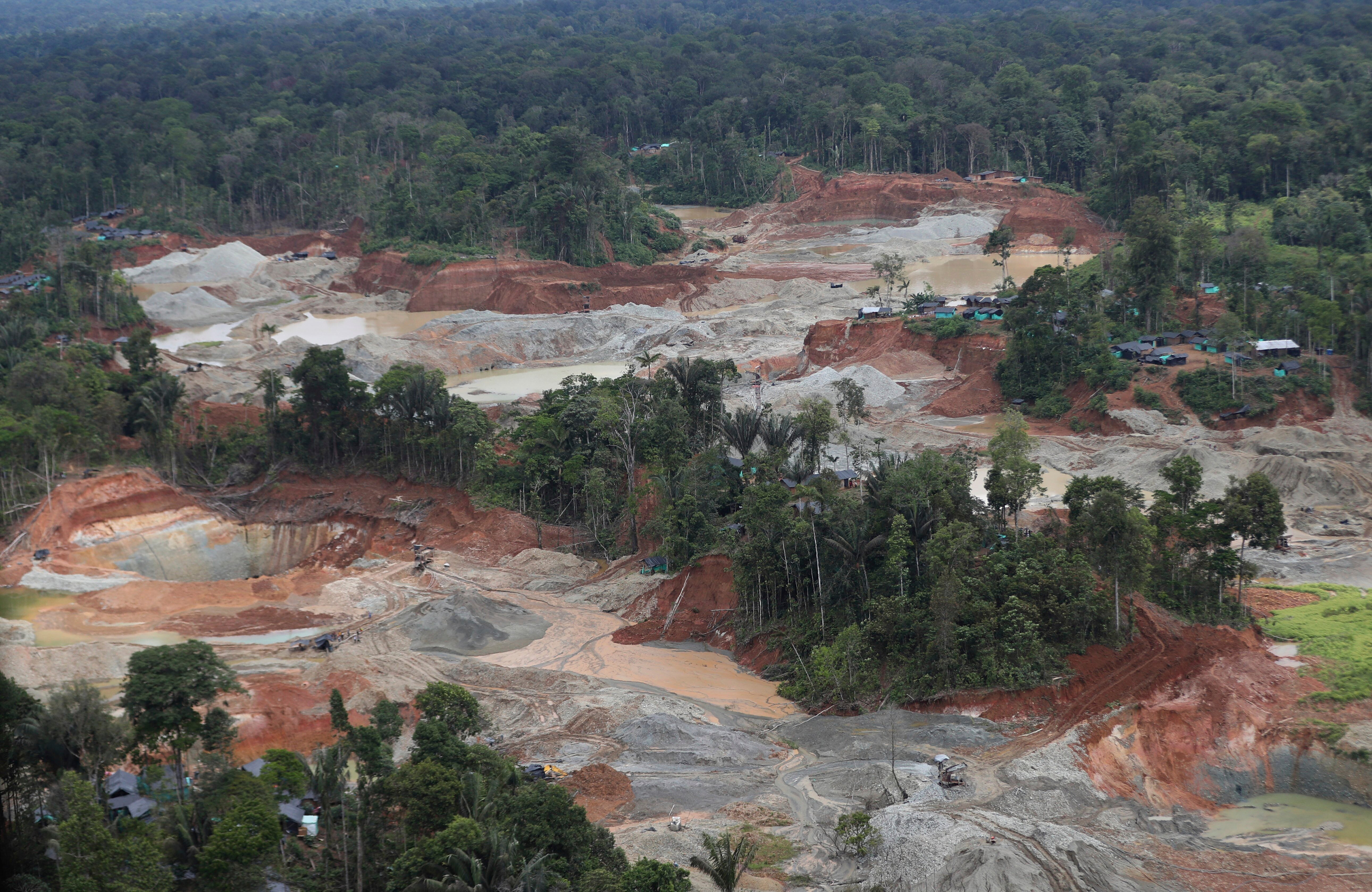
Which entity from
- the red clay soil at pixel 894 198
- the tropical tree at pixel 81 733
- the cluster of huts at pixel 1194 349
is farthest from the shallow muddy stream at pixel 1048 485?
the red clay soil at pixel 894 198

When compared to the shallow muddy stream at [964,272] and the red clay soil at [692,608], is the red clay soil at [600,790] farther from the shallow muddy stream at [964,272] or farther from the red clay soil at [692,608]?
the shallow muddy stream at [964,272]

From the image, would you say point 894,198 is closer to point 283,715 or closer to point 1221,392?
point 1221,392

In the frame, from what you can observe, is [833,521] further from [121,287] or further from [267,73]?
[267,73]

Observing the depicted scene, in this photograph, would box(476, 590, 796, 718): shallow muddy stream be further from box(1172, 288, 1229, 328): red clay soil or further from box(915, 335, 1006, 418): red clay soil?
box(1172, 288, 1229, 328): red clay soil

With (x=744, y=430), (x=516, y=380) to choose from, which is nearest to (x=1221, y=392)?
(x=744, y=430)

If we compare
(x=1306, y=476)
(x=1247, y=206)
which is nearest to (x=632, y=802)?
(x=1306, y=476)
